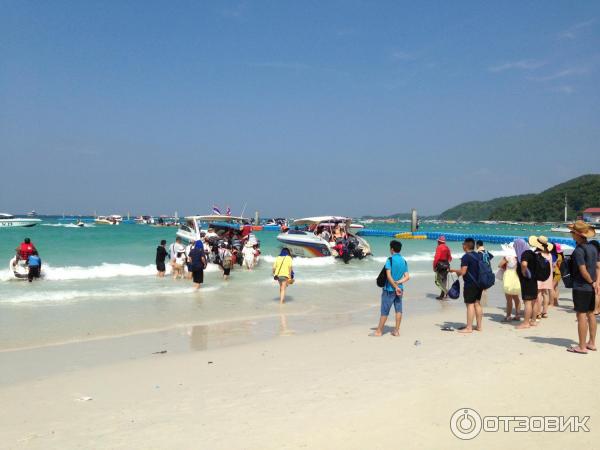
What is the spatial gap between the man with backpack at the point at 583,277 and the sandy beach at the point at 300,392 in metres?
0.41

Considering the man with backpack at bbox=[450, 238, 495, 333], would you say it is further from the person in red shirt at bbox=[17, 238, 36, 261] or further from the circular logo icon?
the person in red shirt at bbox=[17, 238, 36, 261]

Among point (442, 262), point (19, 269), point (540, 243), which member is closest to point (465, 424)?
point (540, 243)

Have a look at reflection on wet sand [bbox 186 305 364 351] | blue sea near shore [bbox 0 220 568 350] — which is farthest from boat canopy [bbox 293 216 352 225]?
reflection on wet sand [bbox 186 305 364 351]

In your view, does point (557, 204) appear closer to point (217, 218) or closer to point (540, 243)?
point (217, 218)

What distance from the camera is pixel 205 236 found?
63.2ft

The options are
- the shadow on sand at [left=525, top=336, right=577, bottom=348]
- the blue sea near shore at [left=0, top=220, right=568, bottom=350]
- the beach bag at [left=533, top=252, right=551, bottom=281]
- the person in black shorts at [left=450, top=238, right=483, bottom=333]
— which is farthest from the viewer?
the blue sea near shore at [left=0, top=220, right=568, bottom=350]

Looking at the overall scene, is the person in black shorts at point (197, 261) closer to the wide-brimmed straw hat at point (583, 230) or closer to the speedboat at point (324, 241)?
the wide-brimmed straw hat at point (583, 230)

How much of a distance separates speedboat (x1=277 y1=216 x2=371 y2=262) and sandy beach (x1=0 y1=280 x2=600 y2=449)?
15904 millimetres

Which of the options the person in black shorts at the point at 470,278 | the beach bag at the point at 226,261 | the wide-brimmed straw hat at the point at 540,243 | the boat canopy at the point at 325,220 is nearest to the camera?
the person in black shorts at the point at 470,278

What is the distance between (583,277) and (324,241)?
18464 mm

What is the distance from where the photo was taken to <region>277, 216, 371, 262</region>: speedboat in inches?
936

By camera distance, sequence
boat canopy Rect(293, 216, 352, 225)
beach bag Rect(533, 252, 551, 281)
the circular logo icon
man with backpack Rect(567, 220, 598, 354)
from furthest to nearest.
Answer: boat canopy Rect(293, 216, 352, 225)
beach bag Rect(533, 252, 551, 281)
man with backpack Rect(567, 220, 598, 354)
the circular logo icon

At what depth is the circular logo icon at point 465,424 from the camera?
12.9 feet

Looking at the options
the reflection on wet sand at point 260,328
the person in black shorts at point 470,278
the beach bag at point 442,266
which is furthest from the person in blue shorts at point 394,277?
the beach bag at point 442,266
